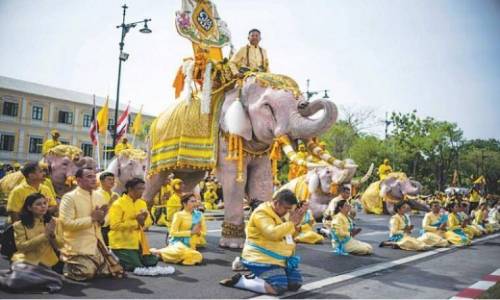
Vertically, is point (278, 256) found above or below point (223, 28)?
below

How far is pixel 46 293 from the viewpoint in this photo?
4.66 metres

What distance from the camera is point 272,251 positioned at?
5.22 meters

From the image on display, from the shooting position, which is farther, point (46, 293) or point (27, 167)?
point (27, 167)

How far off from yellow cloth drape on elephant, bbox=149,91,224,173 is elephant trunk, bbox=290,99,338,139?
156 centimetres

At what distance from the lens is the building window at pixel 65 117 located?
4281cm

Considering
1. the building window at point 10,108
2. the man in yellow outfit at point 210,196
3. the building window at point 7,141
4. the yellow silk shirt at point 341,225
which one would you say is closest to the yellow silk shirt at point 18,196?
the yellow silk shirt at point 341,225

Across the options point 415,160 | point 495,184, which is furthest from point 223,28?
point 495,184

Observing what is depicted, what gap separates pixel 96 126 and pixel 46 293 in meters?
13.9

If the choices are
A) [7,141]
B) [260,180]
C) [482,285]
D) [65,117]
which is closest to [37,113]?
[65,117]

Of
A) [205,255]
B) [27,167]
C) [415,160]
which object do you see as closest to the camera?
[27,167]

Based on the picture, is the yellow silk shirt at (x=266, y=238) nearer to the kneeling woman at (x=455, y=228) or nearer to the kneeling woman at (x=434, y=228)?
the kneeling woman at (x=434, y=228)

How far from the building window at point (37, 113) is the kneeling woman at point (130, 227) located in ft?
127

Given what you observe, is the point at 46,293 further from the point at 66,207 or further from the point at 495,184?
the point at 495,184

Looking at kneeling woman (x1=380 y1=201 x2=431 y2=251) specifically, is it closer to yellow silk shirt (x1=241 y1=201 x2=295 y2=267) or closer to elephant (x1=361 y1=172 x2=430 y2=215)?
yellow silk shirt (x1=241 y1=201 x2=295 y2=267)
